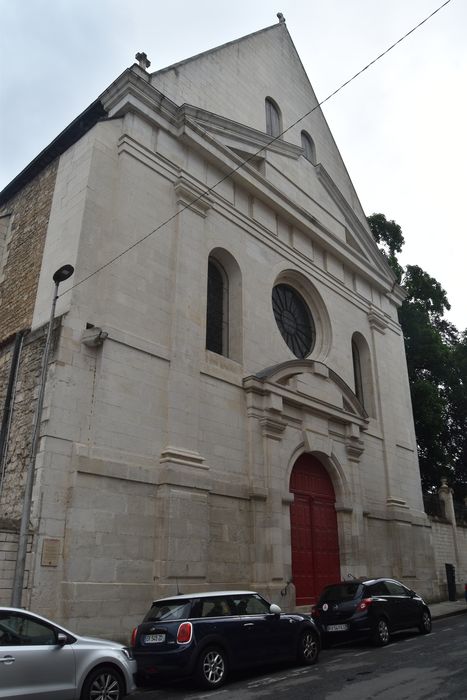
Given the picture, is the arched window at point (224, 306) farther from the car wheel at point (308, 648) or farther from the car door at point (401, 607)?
the car wheel at point (308, 648)

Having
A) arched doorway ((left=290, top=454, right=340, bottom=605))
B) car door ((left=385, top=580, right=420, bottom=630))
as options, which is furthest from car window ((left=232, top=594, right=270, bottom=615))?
arched doorway ((left=290, top=454, right=340, bottom=605))

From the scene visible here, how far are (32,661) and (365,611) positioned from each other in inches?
275

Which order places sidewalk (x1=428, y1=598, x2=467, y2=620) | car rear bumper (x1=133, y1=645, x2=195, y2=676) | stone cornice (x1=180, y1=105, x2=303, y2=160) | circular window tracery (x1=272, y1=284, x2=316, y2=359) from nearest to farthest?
car rear bumper (x1=133, y1=645, x2=195, y2=676) < stone cornice (x1=180, y1=105, x2=303, y2=160) < sidewalk (x1=428, y1=598, x2=467, y2=620) < circular window tracery (x1=272, y1=284, x2=316, y2=359)

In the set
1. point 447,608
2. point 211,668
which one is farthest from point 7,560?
point 447,608

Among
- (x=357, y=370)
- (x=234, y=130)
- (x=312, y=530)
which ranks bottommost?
(x=312, y=530)

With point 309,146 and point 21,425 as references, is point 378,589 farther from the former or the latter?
point 309,146

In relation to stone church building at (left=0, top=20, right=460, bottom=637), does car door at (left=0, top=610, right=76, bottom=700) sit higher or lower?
lower

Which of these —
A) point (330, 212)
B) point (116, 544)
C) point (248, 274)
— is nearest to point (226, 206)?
point (248, 274)

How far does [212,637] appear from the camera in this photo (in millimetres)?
7863

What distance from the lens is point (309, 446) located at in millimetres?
15523

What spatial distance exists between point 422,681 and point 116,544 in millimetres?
5495

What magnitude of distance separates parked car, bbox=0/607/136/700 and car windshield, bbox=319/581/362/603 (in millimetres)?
5827

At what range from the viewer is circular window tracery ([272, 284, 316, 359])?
17578mm

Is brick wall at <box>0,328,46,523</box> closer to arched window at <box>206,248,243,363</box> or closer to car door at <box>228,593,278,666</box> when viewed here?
car door at <box>228,593,278,666</box>
